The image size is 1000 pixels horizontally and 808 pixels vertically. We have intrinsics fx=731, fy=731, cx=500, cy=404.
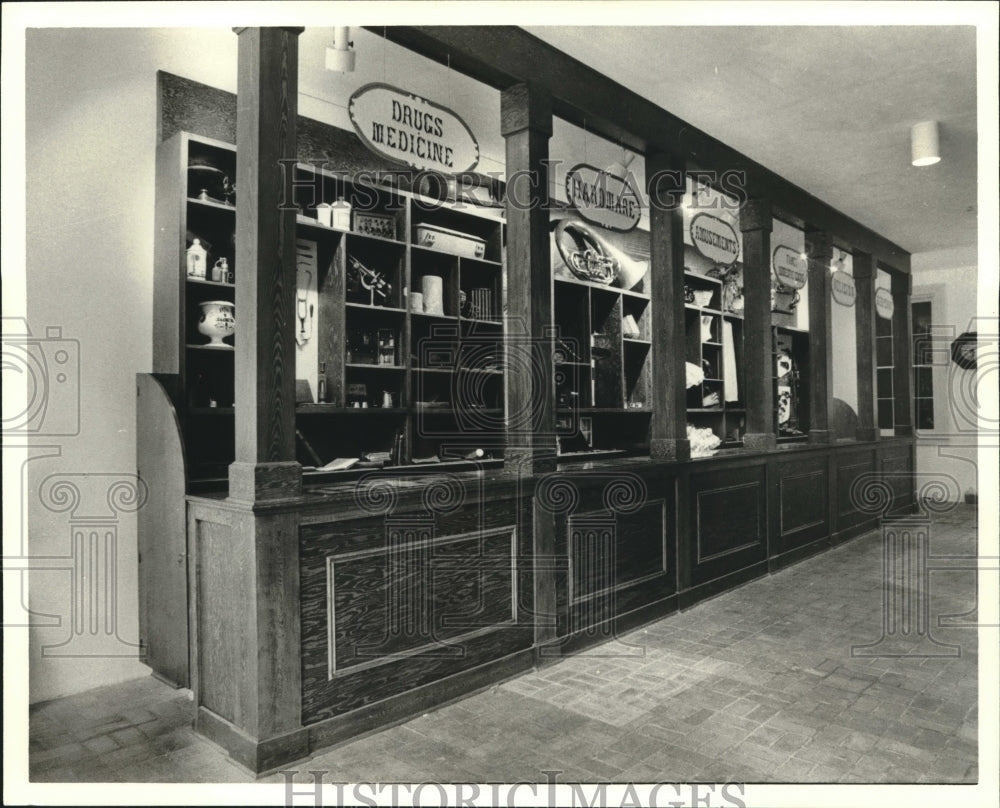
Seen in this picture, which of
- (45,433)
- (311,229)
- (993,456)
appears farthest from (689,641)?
(45,433)

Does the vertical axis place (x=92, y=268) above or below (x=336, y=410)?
above

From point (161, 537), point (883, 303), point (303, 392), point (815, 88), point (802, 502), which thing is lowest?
point (802, 502)

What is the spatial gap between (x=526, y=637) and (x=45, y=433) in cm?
259

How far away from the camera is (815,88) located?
4.92 meters

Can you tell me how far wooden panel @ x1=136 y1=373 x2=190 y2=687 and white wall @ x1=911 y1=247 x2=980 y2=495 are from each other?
381 inches

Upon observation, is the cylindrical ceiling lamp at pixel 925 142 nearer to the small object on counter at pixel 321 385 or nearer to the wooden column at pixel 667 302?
the wooden column at pixel 667 302

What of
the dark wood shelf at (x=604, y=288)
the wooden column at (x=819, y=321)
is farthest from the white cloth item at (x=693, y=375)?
the wooden column at (x=819, y=321)

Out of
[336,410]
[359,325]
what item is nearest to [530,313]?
[336,410]

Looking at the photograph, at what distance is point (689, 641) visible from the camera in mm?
4281

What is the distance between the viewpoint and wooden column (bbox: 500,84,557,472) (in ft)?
12.9

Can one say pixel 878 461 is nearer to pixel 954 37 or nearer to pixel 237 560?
pixel 954 37

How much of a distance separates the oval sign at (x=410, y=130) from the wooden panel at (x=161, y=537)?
1574mm

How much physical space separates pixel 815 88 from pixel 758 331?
1970mm

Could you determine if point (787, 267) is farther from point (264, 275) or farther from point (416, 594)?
point (264, 275)
